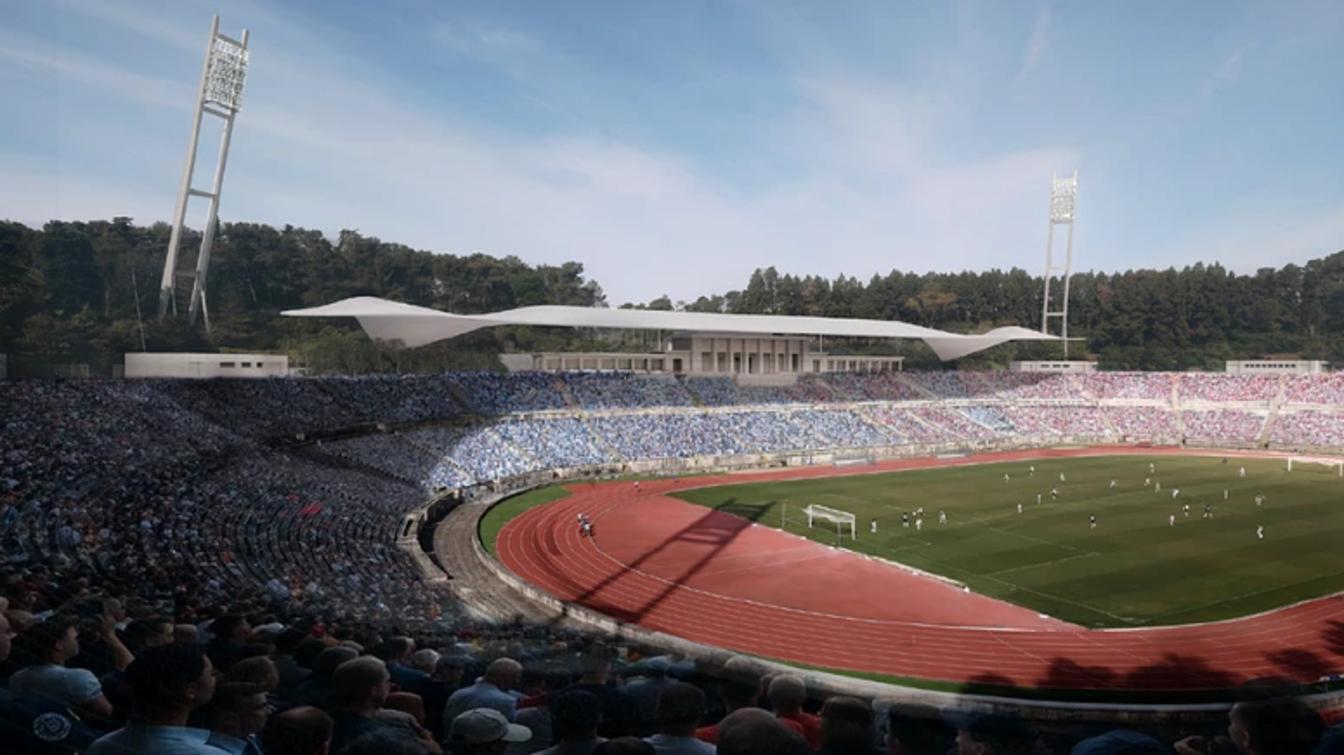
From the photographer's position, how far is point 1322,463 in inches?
1796

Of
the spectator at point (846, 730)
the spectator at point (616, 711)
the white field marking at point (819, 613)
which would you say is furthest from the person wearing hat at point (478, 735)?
the white field marking at point (819, 613)

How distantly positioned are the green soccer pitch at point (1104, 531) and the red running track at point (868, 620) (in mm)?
1158

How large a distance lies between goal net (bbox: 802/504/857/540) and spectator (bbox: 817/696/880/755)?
84.4 feet

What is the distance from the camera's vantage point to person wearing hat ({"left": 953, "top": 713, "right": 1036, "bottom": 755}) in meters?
3.38

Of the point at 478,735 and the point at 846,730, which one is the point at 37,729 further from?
the point at 846,730

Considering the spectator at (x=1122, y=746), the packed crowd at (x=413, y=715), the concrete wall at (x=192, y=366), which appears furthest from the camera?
the concrete wall at (x=192, y=366)

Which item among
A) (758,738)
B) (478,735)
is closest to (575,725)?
(478,735)

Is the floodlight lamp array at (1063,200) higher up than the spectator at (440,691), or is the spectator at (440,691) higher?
the floodlight lamp array at (1063,200)

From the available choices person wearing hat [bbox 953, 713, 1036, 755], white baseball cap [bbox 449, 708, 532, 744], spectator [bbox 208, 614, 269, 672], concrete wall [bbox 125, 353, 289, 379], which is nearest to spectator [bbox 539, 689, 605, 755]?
white baseball cap [bbox 449, 708, 532, 744]

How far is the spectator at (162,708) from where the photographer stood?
2721 millimetres

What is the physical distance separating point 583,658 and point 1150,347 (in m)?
97.4

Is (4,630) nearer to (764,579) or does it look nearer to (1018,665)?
(1018,665)

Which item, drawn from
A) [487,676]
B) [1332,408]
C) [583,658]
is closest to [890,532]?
[583,658]

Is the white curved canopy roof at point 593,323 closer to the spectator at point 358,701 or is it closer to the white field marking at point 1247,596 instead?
the white field marking at point 1247,596
